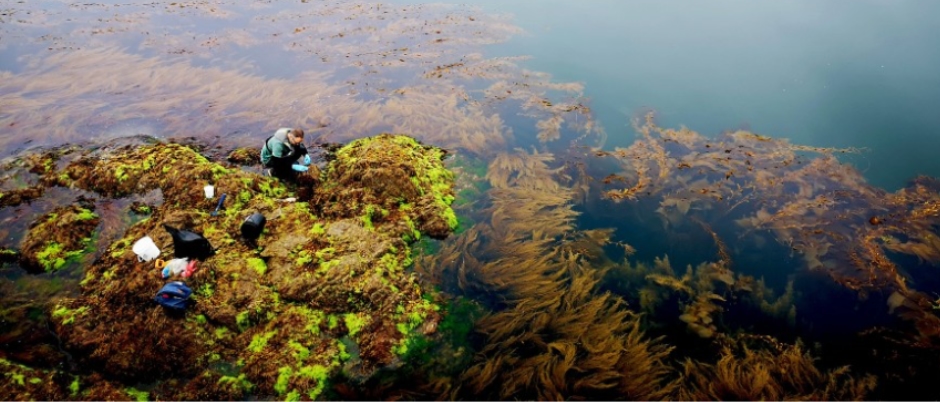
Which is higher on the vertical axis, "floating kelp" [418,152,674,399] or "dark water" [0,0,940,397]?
"dark water" [0,0,940,397]

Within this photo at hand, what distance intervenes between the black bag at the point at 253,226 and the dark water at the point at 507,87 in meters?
1.89

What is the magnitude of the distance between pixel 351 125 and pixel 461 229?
3891mm

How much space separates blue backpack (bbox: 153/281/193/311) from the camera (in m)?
3.75

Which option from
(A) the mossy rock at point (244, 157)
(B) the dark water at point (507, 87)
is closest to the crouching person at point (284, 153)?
(A) the mossy rock at point (244, 157)

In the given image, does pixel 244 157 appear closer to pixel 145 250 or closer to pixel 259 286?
pixel 145 250

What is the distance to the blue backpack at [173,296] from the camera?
3.75 m

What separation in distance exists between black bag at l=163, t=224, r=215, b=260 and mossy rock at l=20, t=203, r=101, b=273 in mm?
1652

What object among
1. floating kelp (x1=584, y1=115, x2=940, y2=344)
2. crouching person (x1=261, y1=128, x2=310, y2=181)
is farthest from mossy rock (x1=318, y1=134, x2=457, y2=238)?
floating kelp (x1=584, y1=115, x2=940, y2=344)

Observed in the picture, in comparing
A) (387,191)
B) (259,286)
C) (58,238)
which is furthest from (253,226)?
(58,238)

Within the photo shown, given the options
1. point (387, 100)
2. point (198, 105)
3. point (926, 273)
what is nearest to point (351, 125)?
Result: point (387, 100)

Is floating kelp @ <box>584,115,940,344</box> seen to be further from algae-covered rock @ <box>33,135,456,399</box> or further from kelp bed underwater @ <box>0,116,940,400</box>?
algae-covered rock @ <box>33,135,456,399</box>

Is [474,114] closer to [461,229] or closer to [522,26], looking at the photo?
[461,229]

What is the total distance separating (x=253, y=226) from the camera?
179 inches

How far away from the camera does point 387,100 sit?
29.7ft
